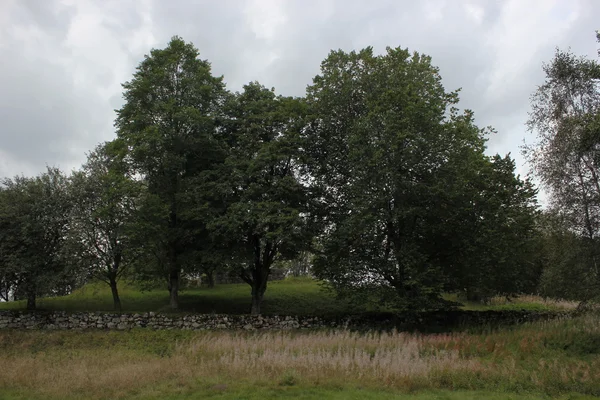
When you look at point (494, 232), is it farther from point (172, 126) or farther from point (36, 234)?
point (36, 234)

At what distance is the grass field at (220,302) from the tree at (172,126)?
385 centimetres

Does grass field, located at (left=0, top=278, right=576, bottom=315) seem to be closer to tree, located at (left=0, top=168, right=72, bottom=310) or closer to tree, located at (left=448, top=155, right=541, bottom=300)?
tree, located at (left=0, top=168, right=72, bottom=310)

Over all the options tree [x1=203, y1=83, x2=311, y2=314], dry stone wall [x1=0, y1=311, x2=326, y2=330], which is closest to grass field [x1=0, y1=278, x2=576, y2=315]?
dry stone wall [x1=0, y1=311, x2=326, y2=330]

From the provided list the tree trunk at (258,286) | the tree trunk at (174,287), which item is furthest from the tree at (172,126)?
the tree trunk at (258,286)

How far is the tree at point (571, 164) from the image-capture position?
19672 millimetres

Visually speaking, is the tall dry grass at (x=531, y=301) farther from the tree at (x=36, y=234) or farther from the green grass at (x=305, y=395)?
the tree at (x=36, y=234)

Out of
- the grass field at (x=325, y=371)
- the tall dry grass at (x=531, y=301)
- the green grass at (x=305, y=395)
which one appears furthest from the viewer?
the tall dry grass at (x=531, y=301)

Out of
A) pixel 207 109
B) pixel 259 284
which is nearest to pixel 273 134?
pixel 207 109

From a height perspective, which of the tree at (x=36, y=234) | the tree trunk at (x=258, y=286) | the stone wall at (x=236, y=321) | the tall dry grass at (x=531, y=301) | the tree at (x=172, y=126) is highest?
the tree at (x=172, y=126)

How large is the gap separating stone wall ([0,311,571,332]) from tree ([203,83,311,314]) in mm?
3074

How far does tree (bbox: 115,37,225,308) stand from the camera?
27719 mm

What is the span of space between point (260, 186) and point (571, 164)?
16.7m

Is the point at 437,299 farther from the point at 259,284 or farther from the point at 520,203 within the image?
the point at 259,284

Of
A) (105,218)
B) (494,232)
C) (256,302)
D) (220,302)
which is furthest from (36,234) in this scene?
(494,232)
